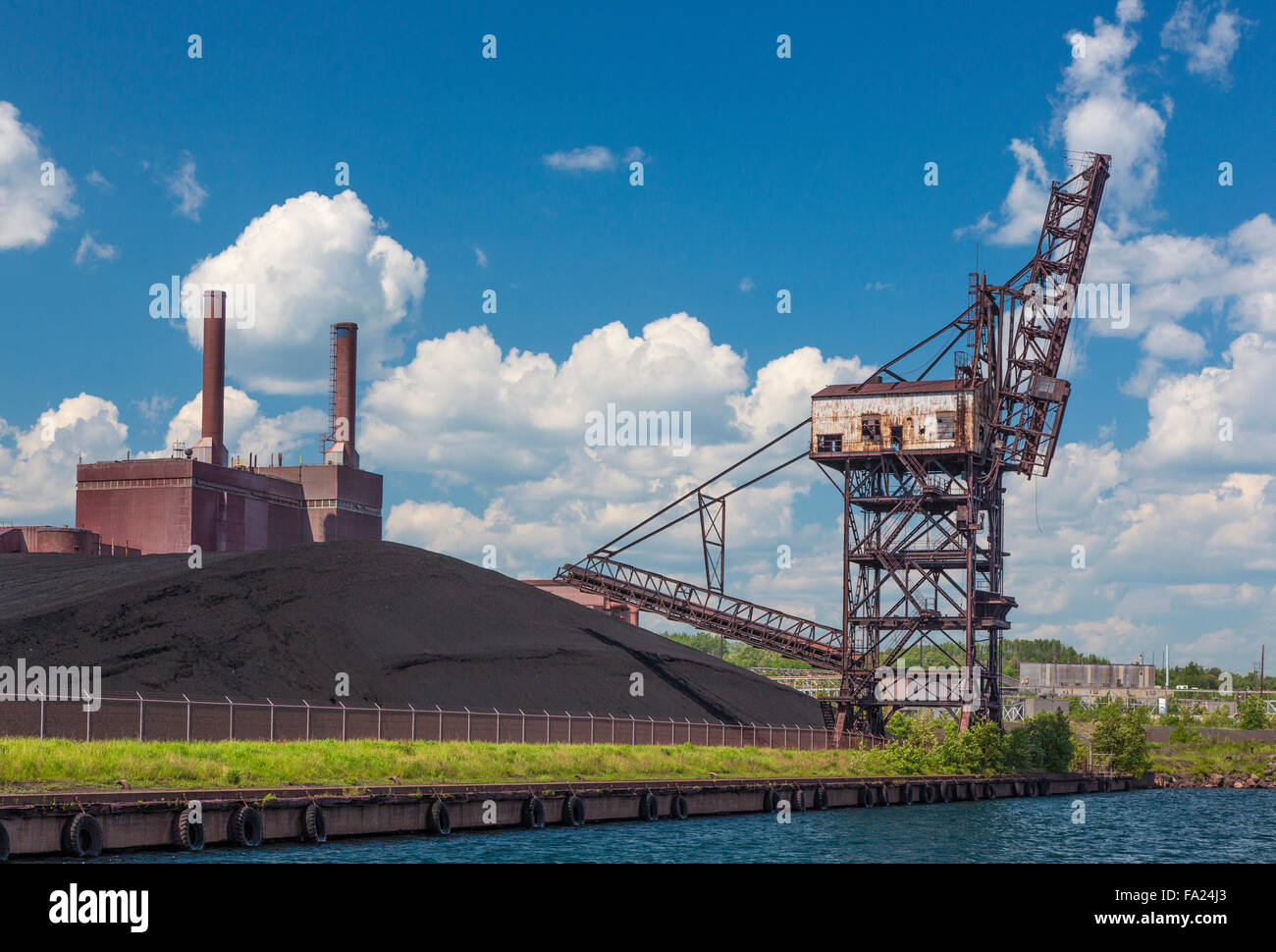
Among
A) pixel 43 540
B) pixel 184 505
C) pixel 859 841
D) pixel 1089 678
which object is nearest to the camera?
pixel 859 841

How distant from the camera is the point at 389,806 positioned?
117ft

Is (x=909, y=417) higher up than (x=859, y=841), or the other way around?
(x=909, y=417)

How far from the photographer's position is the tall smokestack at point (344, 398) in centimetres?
11275

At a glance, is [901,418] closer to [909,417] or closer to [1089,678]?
[909,417]

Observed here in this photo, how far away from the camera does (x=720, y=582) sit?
2726 inches

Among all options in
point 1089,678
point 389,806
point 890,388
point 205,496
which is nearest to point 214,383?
point 205,496

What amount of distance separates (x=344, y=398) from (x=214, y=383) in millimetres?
14679

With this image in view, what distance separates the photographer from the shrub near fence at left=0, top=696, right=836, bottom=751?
130 feet

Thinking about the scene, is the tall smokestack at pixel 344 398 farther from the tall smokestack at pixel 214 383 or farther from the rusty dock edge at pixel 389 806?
the rusty dock edge at pixel 389 806

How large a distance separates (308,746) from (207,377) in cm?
6437

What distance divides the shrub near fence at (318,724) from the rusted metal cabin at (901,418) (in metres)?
14.0

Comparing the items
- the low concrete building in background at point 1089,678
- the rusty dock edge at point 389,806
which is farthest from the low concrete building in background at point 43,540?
the low concrete building in background at point 1089,678
